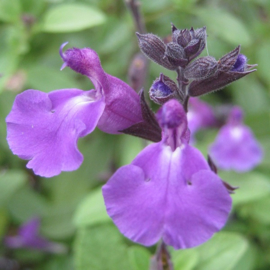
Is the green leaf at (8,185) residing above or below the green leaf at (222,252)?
below

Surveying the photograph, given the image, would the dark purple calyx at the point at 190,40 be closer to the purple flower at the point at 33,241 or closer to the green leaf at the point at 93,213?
the green leaf at the point at 93,213

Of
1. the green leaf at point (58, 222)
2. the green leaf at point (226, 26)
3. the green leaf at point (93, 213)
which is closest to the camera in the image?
the green leaf at point (93, 213)

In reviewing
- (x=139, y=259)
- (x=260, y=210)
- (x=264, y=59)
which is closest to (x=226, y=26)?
(x=264, y=59)

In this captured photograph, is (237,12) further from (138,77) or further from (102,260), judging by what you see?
(102,260)

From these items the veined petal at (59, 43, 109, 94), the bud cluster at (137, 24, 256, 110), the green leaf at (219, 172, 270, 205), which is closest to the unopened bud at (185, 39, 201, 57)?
the bud cluster at (137, 24, 256, 110)

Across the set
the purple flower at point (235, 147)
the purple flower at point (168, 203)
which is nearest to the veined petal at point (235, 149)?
the purple flower at point (235, 147)

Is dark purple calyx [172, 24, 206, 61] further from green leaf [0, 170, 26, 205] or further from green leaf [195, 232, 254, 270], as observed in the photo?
green leaf [0, 170, 26, 205]
